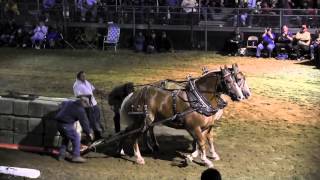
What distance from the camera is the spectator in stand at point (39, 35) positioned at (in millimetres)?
28969

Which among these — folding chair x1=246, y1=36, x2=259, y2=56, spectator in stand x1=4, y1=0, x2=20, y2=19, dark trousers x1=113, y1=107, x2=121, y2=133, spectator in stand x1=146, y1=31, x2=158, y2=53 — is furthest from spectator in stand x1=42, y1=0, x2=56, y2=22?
dark trousers x1=113, y1=107, x2=121, y2=133

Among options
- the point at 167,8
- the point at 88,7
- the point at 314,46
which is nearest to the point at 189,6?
the point at 167,8

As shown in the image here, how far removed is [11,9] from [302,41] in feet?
49.8

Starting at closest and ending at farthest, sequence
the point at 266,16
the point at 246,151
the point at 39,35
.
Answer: the point at 246,151 → the point at 266,16 → the point at 39,35

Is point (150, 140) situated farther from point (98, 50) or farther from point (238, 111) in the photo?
point (98, 50)

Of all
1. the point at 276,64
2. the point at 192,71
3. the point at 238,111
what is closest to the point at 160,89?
the point at 238,111

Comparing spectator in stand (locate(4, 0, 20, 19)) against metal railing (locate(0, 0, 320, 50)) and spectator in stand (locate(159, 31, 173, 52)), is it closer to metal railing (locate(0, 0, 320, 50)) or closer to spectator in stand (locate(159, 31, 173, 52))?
metal railing (locate(0, 0, 320, 50))

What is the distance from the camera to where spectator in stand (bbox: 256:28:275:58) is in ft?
82.6

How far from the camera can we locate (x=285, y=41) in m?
25.1

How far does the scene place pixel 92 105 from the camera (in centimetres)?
1297

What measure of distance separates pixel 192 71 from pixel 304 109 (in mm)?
6266

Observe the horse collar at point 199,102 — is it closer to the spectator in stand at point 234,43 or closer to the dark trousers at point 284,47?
the dark trousers at point 284,47

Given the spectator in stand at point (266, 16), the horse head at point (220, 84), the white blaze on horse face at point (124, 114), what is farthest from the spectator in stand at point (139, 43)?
the horse head at point (220, 84)

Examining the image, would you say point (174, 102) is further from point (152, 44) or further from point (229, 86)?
point (152, 44)
